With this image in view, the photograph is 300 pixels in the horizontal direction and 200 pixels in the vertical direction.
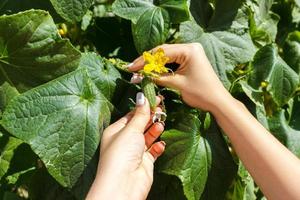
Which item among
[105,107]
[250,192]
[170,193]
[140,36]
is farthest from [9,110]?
[250,192]

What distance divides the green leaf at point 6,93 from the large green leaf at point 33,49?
0.04 m

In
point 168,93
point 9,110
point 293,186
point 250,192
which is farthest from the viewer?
point 250,192

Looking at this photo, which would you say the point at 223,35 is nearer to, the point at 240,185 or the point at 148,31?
the point at 148,31

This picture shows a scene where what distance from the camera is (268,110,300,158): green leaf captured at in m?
2.05

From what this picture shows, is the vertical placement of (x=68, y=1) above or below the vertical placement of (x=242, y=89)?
above

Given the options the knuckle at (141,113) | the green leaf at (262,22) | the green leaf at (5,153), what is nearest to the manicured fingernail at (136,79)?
the knuckle at (141,113)

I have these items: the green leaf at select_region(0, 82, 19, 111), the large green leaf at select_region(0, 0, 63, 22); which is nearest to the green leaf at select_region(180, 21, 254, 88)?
the large green leaf at select_region(0, 0, 63, 22)

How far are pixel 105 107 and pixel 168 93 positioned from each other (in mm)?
275

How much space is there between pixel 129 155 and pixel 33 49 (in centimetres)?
43

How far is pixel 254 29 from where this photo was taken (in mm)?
2160

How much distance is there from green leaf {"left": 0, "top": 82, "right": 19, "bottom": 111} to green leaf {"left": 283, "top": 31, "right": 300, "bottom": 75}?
1.08 metres

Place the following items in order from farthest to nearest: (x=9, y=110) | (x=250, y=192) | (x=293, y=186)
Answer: (x=250, y=192), (x=293, y=186), (x=9, y=110)

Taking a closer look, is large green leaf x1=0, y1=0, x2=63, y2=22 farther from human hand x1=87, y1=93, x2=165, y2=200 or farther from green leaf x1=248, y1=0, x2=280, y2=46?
green leaf x1=248, y1=0, x2=280, y2=46

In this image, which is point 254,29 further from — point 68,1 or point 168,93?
point 68,1
